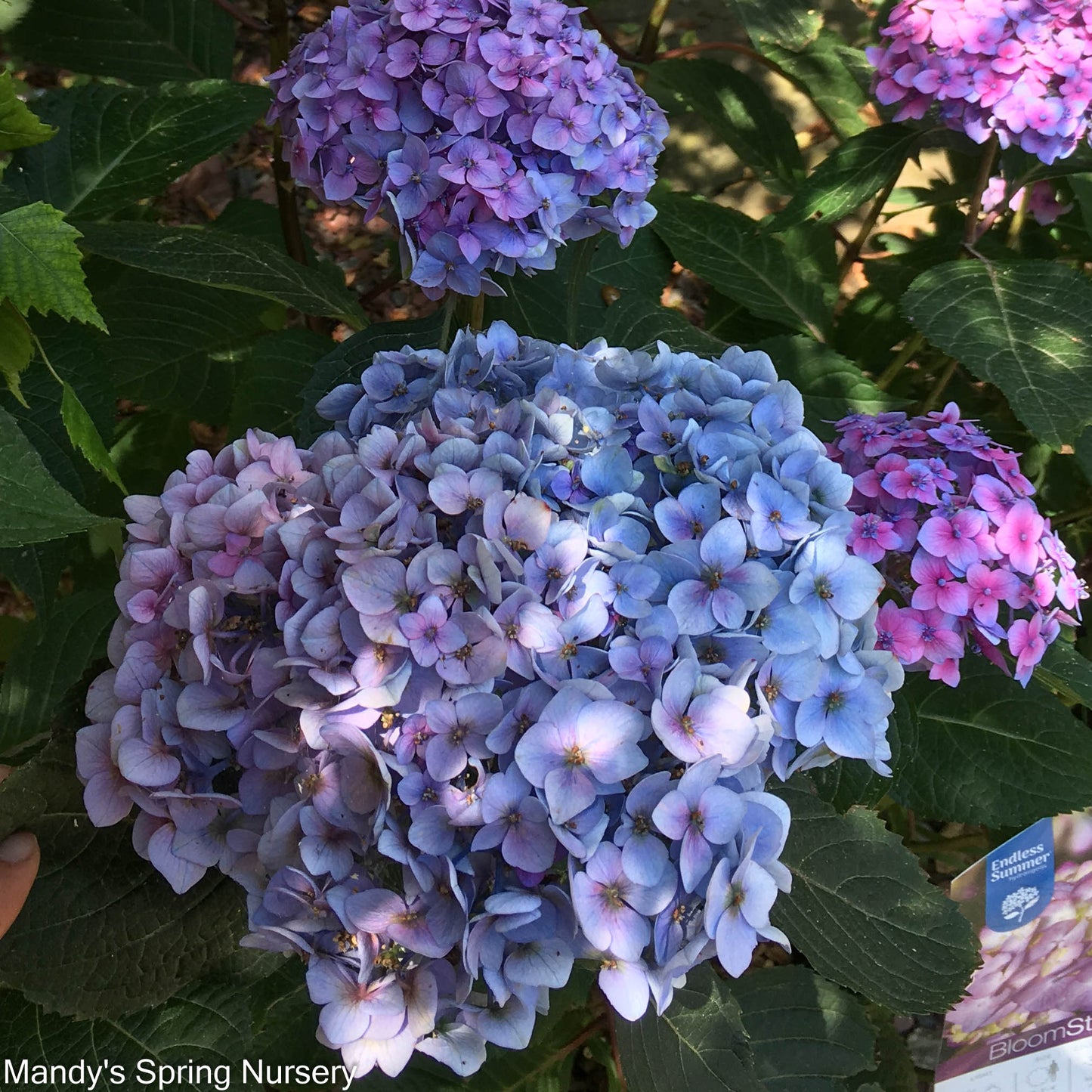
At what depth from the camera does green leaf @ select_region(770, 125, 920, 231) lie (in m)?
1.50

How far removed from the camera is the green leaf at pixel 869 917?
0.96 m

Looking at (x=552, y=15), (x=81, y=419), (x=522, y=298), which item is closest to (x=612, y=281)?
(x=522, y=298)

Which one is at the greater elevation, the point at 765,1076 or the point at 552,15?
the point at 552,15

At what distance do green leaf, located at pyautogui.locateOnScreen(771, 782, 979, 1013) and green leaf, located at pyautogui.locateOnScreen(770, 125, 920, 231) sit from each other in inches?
36.8

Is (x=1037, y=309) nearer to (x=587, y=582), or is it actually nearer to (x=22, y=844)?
(x=587, y=582)

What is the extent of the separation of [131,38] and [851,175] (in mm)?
1209

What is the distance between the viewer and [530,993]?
62 centimetres

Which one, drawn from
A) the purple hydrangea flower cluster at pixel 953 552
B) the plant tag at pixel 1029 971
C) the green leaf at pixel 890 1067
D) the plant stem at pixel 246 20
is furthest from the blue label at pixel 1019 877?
the plant stem at pixel 246 20

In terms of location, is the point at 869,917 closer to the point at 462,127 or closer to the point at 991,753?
the point at 991,753

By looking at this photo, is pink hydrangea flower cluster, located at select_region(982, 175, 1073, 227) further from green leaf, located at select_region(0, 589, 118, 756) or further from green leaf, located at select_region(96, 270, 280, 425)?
green leaf, located at select_region(0, 589, 118, 756)

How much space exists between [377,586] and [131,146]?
97cm

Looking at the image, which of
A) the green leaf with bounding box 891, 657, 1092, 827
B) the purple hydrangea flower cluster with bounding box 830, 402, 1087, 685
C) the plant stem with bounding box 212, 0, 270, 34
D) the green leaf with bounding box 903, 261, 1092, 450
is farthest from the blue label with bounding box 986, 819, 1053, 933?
the plant stem with bounding box 212, 0, 270, 34

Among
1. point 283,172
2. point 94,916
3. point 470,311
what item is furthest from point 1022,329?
point 94,916

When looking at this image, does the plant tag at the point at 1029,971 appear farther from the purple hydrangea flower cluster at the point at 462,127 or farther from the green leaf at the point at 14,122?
the green leaf at the point at 14,122
